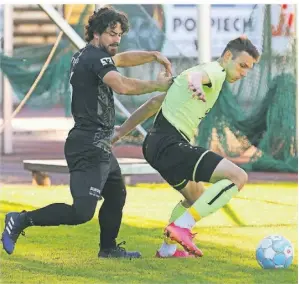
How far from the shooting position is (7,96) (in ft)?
60.3

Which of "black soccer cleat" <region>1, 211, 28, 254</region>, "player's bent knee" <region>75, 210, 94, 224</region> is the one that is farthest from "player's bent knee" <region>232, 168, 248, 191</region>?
"black soccer cleat" <region>1, 211, 28, 254</region>

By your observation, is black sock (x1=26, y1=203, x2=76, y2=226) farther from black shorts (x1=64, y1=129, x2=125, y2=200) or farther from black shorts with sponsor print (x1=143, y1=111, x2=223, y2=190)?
black shorts with sponsor print (x1=143, y1=111, x2=223, y2=190)

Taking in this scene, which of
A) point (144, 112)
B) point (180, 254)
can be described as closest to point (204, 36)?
point (144, 112)

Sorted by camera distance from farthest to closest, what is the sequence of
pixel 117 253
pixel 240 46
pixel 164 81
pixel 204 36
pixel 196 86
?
pixel 204 36
pixel 117 253
pixel 240 46
pixel 164 81
pixel 196 86

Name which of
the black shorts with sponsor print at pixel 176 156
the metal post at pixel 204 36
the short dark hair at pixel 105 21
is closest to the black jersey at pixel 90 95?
the short dark hair at pixel 105 21

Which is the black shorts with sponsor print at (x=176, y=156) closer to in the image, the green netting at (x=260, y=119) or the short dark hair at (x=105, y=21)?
the short dark hair at (x=105, y=21)

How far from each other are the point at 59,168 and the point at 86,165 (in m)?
5.38

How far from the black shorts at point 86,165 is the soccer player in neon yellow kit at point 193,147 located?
368 millimetres

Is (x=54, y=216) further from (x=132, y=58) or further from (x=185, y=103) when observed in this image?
(x=132, y=58)

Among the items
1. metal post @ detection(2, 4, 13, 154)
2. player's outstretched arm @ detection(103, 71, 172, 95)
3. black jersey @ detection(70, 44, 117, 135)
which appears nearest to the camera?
player's outstretched arm @ detection(103, 71, 172, 95)

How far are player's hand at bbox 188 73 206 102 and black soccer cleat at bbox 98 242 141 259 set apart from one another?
1.43m

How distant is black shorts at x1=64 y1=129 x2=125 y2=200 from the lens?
25.9 ft

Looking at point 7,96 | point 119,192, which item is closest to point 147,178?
point 7,96

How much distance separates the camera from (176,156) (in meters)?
7.92
